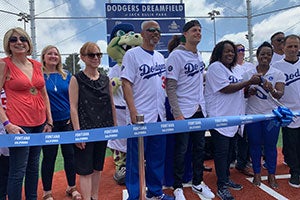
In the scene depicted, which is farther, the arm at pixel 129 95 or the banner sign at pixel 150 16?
the banner sign at pixel 150 16

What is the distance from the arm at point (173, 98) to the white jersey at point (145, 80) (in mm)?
125

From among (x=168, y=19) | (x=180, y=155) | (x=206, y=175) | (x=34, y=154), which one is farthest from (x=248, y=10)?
(x=34, y=154)

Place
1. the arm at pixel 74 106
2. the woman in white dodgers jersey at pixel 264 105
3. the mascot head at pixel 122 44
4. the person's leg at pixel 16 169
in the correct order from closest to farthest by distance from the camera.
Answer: the person's leg at pixel 16 169 → the arm at pixel 74 106 → the woman in white dodgers jersey at pixel 264 105 → the mascot head at pixel 122 44

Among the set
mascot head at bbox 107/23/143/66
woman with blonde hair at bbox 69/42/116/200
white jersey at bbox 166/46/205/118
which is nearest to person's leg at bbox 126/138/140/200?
woman with blonde hair at bbox 69/42/116/200

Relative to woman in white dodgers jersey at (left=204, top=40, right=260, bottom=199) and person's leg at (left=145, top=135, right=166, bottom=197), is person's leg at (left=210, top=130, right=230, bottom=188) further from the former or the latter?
person's leg at (left=145, top=135, right=166, bottom=197)

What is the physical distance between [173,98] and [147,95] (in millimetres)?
303

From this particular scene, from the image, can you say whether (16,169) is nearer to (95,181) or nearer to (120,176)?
(95,181)

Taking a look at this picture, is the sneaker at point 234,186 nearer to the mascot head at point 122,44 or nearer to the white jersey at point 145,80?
the white jersey at point 145,80

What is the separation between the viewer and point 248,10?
11164 mm

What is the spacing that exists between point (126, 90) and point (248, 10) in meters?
9.53

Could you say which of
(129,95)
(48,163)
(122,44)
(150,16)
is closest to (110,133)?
(129,95)

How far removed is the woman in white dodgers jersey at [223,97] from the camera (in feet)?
11.2

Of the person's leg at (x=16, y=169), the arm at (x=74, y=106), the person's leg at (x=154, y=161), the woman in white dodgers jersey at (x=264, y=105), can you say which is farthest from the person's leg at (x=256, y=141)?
the person's leg at (x=16, y=169)

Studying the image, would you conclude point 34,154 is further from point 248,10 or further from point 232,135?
point 248,10
